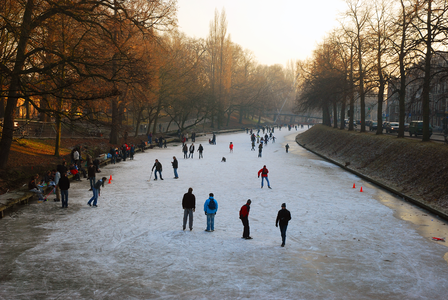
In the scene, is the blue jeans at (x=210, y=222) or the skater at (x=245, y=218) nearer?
the skater at (x=245, y=218)

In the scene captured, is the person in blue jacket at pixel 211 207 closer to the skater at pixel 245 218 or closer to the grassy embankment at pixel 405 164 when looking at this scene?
the skater at pixel 245 218

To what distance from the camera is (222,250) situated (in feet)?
35.8

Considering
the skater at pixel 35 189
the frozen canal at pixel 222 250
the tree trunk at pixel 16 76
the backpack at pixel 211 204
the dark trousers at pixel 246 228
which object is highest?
the tree trunk at pixel 16 76

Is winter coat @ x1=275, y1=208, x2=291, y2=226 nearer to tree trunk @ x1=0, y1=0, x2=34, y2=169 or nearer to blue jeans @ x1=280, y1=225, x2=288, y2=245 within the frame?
blue jeans @ x1=280, y1=225, x2=288, y2=245

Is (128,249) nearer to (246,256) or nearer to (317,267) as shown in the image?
(246,256)

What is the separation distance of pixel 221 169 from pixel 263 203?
11.3m

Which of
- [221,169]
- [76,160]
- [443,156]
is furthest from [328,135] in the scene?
[76,160]

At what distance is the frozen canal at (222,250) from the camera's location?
8438mm

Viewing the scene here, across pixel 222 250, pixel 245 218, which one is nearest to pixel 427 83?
pixel 245 218

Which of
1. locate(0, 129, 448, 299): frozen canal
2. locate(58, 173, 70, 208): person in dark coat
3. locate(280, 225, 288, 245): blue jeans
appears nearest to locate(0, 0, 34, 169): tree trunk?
locate(58, 173, 70, 208): person in dark coat

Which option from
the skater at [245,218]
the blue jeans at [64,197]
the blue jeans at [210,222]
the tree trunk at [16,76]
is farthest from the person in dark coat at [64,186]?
the skater at [245,218]

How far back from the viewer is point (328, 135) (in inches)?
1969

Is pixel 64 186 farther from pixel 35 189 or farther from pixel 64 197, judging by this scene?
pixel 35 189

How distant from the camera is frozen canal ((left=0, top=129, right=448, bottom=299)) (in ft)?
27.7
